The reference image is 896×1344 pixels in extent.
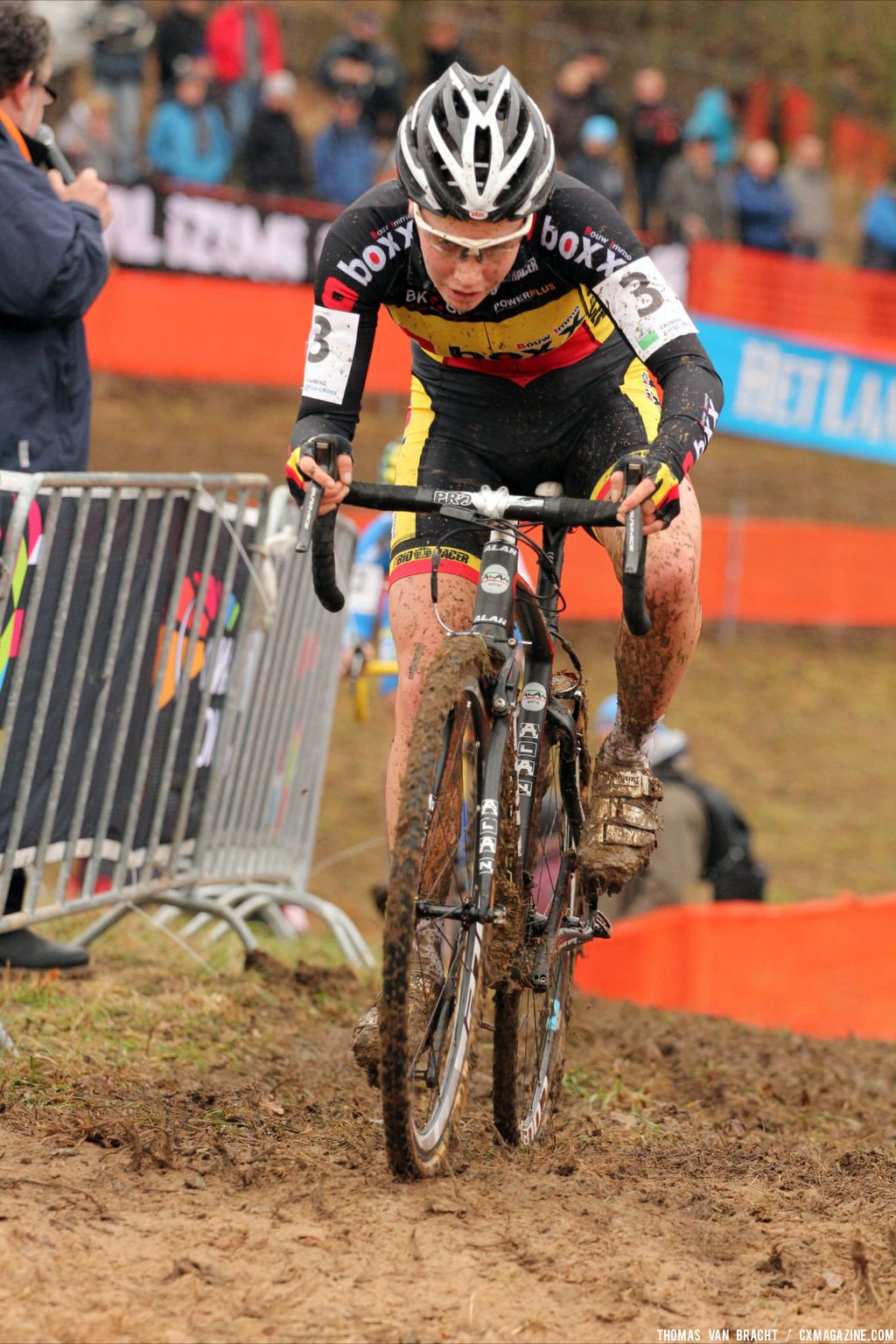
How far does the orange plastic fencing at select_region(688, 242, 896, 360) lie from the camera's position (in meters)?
19.9

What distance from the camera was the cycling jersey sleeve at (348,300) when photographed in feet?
14.5

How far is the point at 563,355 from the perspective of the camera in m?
4.79

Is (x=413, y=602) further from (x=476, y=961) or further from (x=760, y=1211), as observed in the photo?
(x=760, y=1211)

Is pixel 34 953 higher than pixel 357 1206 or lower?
higher

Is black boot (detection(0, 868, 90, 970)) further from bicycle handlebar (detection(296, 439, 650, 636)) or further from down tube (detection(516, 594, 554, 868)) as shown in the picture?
bicycle handlebar (detection(296, 439, 650, 636))

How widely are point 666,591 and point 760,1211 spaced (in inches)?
64.5

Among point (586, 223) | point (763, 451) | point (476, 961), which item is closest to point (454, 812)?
point (476, 961)

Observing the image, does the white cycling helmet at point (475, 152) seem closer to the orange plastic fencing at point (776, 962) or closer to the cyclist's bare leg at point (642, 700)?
the cyclist's bare leg at point (642, 700)

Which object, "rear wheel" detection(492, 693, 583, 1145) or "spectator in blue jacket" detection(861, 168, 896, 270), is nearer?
"rear wheel" detection(492, 693, 583, 1145)

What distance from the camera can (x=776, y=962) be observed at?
9.50 meters

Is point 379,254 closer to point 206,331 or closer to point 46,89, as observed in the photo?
point 46,89

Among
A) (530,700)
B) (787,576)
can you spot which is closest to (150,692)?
(530,700)

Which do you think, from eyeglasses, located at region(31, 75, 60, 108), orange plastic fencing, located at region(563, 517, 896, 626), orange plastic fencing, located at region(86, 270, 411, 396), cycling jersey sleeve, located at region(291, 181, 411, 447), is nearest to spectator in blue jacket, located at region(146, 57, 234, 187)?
orange plastic fencing, located at region(86, 270, 411, 396)

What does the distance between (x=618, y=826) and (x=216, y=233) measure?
549 inches
